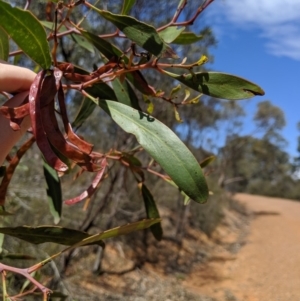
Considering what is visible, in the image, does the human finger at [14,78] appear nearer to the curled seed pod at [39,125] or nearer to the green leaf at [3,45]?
the curled seed pod at [39,125]

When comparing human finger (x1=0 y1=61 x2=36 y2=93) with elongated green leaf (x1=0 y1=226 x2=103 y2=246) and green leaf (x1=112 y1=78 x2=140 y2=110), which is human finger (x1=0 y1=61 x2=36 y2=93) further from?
green leaf (x1=112 y1=78 x2=140 y2=110)

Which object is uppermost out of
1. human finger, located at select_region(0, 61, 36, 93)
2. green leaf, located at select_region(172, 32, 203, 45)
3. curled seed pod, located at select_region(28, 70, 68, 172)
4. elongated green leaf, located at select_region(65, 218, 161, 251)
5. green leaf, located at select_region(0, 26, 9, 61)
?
green leaf, located at select_region(172, 32, 203, 45)

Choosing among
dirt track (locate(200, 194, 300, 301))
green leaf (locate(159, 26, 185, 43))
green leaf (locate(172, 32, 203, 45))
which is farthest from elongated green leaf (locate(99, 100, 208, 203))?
dirt track (locate(200, 194, 300, 301))

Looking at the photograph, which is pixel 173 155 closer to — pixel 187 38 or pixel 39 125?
pixel 39 125

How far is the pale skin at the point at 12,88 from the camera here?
70 cm

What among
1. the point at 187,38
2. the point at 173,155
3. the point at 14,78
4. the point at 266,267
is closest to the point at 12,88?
the point at 14,78

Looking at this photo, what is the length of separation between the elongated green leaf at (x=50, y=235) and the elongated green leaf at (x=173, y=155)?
202 mm

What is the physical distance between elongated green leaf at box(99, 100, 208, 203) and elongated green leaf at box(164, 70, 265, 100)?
0.44 feet

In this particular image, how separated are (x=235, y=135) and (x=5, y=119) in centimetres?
1782

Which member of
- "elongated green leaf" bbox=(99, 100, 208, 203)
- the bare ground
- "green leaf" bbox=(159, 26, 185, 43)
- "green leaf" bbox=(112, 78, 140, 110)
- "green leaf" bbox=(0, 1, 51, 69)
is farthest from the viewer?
the bare ground

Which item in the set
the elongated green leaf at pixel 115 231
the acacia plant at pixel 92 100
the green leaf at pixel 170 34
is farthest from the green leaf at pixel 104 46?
the elongated green leaf at pixel 115 231

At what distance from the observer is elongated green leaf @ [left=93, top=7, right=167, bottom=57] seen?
80 cm

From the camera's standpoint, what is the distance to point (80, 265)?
258 inches

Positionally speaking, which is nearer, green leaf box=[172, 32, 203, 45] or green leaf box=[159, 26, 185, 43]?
green leaf box=[159, 26, 185, 43]
